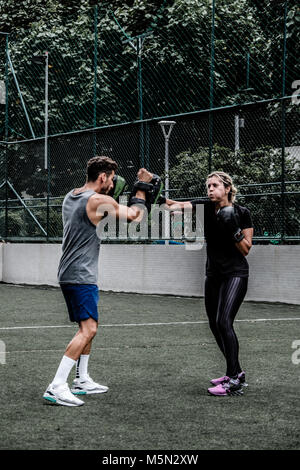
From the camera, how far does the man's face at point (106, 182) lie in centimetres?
654

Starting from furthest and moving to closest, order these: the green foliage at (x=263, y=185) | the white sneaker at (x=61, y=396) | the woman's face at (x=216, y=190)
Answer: the green foliage at (x=263, y=185), the woman's face at (x=216, y=190), the white sneaker at (x=61, y=396)

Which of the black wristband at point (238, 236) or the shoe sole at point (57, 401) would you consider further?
the black wristband at point (238, 236)

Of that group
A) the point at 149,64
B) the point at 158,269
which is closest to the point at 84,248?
the point at 158,269

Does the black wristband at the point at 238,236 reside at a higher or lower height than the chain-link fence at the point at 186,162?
lower

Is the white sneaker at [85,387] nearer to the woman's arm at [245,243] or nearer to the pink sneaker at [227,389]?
the pink sneaker at [227,389]

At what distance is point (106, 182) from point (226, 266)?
123 centimetres

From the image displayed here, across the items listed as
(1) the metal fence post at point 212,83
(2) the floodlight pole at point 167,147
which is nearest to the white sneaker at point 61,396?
(1) the metal fence post at point 212,83

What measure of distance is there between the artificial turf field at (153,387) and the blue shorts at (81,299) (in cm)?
67

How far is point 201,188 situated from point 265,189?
1.77 metres

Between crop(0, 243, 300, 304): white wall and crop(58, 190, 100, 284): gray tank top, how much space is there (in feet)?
28.1

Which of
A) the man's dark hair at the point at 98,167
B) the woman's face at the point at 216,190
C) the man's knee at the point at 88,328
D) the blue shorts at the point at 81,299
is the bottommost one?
the man's knee at the point at 88,328

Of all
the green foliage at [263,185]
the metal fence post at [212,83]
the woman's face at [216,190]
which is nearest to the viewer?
the woman's face at [216,190]
